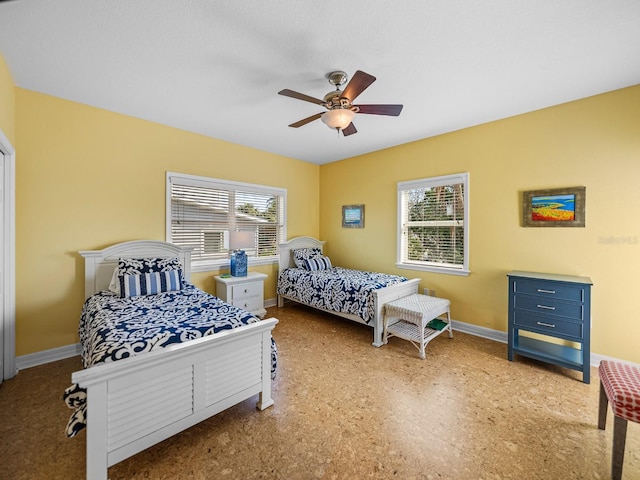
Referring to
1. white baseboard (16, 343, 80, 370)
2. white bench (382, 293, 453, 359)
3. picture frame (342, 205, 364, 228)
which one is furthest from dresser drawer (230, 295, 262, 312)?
picture frame (342, 205, 364, 228)

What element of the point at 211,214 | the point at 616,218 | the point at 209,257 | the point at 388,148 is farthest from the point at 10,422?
the point at 616,218

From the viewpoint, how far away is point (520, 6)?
1596mm

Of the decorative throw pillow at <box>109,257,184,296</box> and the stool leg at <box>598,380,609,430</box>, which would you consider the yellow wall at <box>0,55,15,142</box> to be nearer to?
the decorative throw pillow at <box>109,257,184,296</box>

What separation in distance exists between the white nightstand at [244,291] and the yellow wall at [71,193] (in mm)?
1034

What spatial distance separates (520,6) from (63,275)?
→ 4.32 metres

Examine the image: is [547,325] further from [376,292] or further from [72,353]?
[72,353]

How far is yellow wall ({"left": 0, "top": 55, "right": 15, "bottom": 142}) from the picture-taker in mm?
2129

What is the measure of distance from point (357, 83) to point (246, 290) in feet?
9.60

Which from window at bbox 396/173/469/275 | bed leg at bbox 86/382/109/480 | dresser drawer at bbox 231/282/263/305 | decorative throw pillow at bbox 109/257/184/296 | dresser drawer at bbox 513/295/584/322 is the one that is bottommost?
bed leg at bbox 86/382/109/480

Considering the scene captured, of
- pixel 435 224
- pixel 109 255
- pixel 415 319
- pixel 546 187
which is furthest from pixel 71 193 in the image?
pixel 546 187

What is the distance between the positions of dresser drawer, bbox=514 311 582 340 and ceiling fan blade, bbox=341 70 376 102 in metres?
2.55

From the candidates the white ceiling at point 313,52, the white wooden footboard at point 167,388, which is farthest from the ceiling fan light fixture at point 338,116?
the white wooden footboard at point 167,388

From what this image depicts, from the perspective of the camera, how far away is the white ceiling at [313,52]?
1.63 meters

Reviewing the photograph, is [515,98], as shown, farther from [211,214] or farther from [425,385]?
[211,214]
